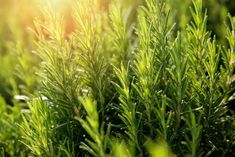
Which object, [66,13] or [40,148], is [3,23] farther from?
[40,148]

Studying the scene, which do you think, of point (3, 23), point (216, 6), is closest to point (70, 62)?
point (216, 6)

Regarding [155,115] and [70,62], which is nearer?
[155,115]

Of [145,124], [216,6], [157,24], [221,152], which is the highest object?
[157,24]

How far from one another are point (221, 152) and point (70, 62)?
0.58m

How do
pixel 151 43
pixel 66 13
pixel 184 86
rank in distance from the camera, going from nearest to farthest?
pixel 184 86 < pixel 151 43 < pixel 66 13

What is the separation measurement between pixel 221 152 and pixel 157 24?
47 cm

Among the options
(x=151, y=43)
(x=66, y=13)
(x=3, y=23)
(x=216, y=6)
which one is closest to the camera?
(x=151, y=43)

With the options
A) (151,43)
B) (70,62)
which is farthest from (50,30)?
(151,43)

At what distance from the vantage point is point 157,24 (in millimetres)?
1223

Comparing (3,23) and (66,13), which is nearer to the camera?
(66,13)

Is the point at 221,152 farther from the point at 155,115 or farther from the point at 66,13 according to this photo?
the point at 66,13

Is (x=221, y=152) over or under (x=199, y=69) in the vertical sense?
under

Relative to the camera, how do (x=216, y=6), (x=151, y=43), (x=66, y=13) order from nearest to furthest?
(x=151, y=43), (x=216, y=6), (x=66, y=13)

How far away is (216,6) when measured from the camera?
76.8 inches
